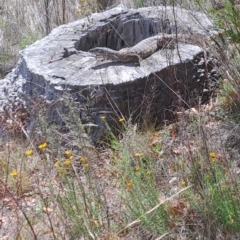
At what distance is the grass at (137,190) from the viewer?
2652 millimetres

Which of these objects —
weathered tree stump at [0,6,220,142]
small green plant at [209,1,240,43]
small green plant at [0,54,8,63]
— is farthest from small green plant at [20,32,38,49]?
small green plant at [209,1,240,43]

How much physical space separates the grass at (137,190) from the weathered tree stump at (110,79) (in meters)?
0.34

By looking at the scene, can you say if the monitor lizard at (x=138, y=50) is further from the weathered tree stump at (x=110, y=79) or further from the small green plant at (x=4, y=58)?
the small green plant at (x=4, y=58)

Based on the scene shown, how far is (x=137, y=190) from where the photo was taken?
109 inches

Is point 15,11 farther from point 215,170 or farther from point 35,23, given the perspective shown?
point 215,170

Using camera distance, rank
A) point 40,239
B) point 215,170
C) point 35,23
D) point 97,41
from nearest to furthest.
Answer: point 215,170 < point 40,239 < point 97,41 < point 35,23

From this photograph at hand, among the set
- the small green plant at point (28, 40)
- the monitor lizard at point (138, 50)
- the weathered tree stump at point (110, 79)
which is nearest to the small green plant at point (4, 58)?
the small green plant at point (28, 40)

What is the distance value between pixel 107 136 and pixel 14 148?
2.22ft

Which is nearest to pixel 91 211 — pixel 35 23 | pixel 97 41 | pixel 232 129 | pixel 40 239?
pixel 40 239

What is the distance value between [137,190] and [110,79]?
1547 millimetres

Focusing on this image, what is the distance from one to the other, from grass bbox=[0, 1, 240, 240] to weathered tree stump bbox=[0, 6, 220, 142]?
0.34 meters

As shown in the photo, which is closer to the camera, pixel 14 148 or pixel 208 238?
pixel 208 238

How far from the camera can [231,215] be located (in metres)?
2.61

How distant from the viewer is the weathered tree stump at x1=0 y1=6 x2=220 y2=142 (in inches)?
163
